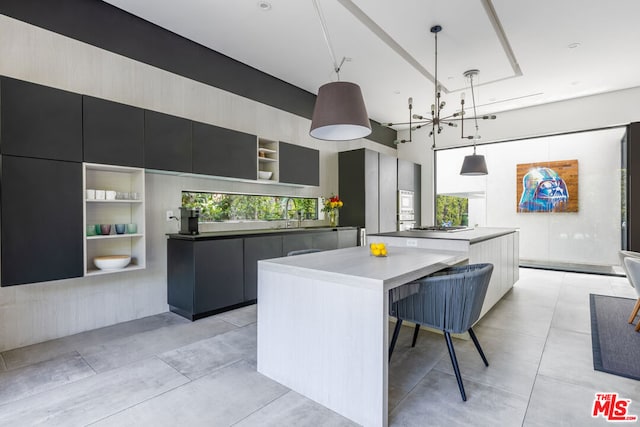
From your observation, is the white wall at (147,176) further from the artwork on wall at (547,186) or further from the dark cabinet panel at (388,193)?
the artwork on wall at (547,186)

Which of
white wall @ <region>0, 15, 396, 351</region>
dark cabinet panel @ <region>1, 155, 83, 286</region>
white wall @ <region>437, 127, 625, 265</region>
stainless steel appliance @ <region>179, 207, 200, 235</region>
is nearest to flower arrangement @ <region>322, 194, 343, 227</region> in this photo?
white wall @ <region>0, 15, 396, 351</region>

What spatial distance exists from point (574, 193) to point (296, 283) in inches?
241

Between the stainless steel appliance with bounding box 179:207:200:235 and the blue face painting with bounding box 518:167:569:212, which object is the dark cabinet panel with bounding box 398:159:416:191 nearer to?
the blue face painting with bounding box 518:167:569:212

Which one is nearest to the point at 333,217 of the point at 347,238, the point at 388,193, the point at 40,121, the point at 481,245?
the point at 347,238

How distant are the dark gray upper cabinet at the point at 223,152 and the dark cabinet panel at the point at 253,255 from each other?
826mm

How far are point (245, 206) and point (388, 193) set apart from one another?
3.01 m

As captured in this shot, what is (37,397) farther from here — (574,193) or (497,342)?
(574,193)

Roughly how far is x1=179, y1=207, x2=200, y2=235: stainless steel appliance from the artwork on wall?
19.5 feet

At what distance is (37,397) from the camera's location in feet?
6.45

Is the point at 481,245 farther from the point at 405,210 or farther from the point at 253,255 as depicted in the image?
the point at 405,210

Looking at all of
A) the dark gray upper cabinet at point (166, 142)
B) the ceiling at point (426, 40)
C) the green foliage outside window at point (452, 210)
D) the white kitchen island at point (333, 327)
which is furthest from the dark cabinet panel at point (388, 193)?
the white kitchen island at point (333, 327)

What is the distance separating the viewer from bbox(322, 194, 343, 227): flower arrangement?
5.44m

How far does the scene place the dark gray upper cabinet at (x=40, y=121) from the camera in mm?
2387

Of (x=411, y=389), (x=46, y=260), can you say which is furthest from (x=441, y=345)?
(x=46, y=260)
